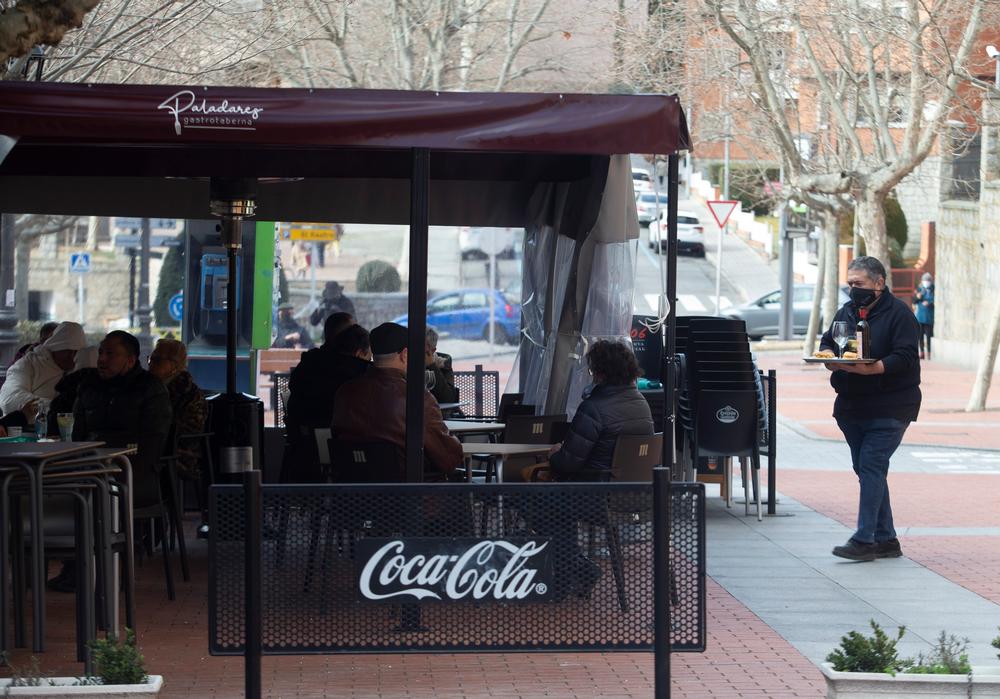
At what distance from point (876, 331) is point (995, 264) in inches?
921

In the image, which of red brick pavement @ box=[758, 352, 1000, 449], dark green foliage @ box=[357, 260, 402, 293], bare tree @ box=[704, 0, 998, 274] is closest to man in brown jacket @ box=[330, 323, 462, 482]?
red brick pavement @ box=[758, 352, 1000, 449]

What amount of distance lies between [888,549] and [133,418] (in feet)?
16.6

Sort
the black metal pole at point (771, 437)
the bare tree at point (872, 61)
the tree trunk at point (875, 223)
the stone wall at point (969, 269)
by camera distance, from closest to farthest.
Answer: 1. the black metal pole at point (771, 437)
2. the bare tree at point (872, 61)
3. the tree trunk at point (875, 223)
4. the stone wall at point (969, 269)

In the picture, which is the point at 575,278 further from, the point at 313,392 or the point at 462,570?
→ the point at 462,570

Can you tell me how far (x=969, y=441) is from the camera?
18.5 m

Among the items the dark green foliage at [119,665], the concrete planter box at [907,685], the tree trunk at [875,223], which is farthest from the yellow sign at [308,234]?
the concrete planter box at [907,685]

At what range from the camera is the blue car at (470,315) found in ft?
121

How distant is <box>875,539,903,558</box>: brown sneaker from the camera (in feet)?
32.0

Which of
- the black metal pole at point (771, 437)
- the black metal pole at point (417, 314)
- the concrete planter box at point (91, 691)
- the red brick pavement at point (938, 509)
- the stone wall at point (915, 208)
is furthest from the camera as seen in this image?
the stone wall at point (915, 208)

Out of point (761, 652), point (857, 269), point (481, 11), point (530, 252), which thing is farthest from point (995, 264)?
point (761, 652)

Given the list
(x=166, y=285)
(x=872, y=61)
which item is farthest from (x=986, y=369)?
(x=166, y=285)

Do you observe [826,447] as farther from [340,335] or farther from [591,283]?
[340,335]

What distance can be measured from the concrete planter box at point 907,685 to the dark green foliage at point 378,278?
40.1 meters

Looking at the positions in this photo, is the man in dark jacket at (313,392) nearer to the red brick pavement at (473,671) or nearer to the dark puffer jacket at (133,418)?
the dark puffer jacket at (133,418)
